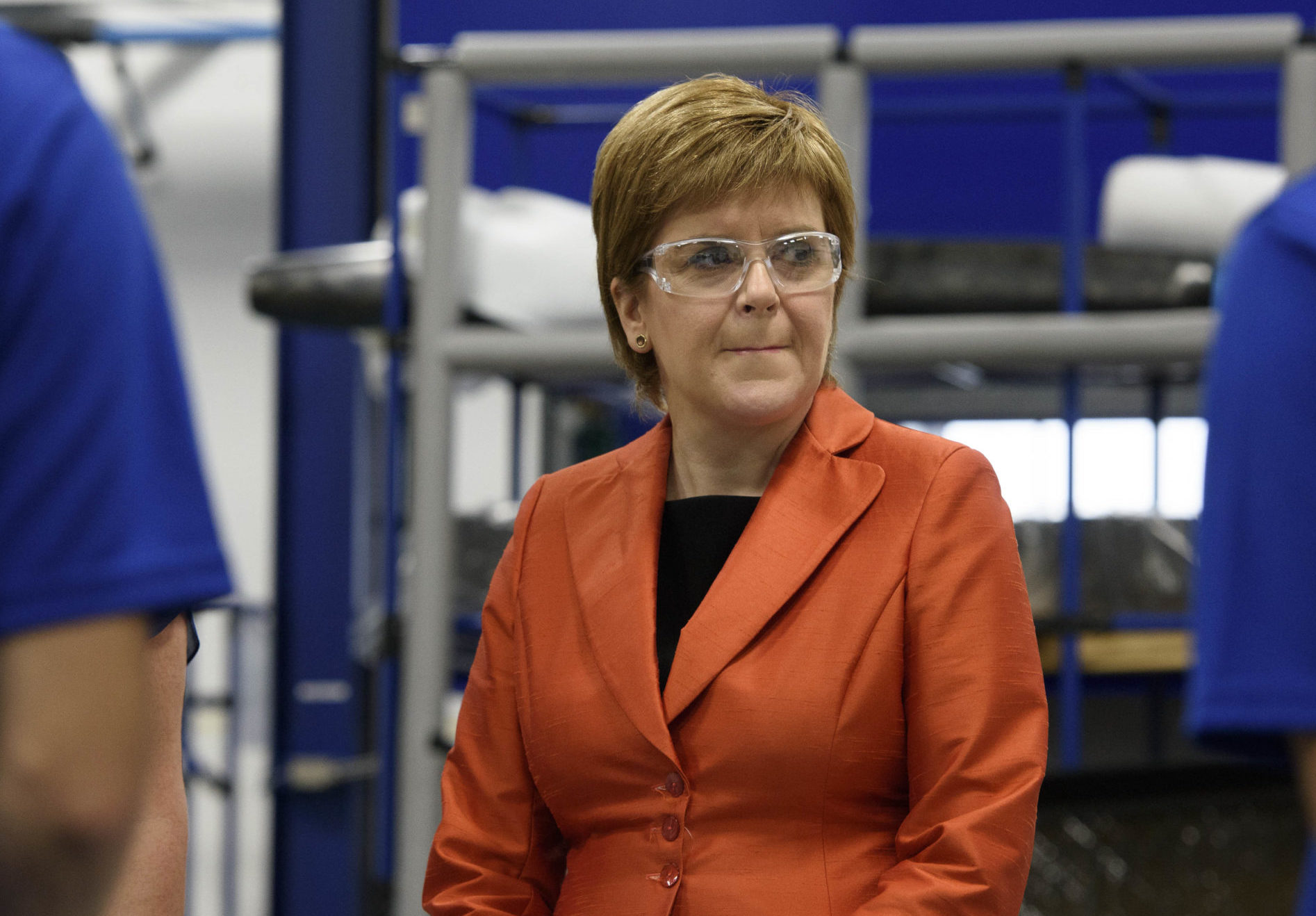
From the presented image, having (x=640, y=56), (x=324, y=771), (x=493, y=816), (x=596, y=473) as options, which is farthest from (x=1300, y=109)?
(x=324, y=771)

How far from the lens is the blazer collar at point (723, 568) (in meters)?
1.58

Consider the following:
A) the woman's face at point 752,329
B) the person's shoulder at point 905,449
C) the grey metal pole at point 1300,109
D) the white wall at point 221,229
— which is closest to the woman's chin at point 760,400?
the woman's face at point 752,329

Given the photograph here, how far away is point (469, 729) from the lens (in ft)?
5.67

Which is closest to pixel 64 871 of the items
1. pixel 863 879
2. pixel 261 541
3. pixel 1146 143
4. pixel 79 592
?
pixel 79 592

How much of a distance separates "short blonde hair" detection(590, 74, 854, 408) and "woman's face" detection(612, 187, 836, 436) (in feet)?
0.07

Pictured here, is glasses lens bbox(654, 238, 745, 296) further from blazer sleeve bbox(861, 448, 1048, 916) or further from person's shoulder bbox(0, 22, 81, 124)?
person's shoulder bbox(0, 22, 81, 124)

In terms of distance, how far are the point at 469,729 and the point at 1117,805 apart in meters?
1.92

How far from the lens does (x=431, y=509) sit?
10.5ft

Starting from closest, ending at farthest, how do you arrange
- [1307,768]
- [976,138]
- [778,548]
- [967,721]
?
[1307,768] → [967,721] → [778,548] → [976,138]

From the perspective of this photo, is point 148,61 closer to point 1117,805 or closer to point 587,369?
point 587,369

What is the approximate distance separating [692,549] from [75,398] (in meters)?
1.06

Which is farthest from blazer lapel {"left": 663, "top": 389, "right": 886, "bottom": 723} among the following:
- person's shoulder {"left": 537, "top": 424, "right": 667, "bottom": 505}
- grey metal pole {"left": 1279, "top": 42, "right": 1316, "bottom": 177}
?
grey metal pole {"left": 1279, "top": 42, "right": 1316, "bottom": 177}

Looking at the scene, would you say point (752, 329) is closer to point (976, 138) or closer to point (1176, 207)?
point (1176, 207)

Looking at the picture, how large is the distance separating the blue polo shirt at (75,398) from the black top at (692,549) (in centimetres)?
97
